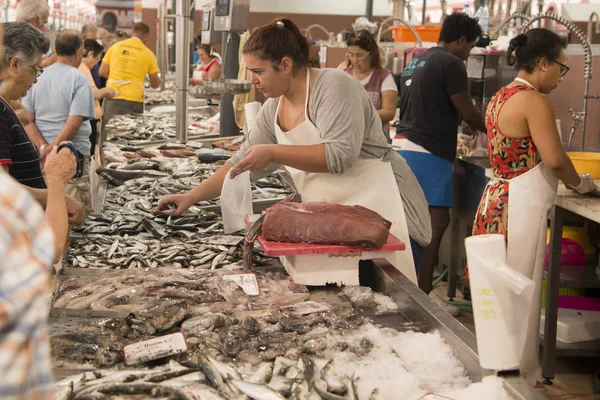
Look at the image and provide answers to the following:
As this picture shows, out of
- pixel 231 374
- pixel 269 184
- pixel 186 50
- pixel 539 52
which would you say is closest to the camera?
pixel 231 374

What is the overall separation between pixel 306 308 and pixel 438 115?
3.48m

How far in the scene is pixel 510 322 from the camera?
1.85m

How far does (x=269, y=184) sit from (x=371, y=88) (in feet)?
7.78

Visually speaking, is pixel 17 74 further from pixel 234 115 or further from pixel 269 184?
pixel 234 115

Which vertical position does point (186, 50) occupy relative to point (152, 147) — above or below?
above

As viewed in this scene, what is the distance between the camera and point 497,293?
1840 millimetres

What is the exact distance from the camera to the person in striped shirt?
1.04m

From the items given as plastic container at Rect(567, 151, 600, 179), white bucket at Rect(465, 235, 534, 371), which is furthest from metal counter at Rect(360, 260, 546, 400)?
plastic container at Rect(567, 151, 600, 179)

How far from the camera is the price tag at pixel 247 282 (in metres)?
2.88

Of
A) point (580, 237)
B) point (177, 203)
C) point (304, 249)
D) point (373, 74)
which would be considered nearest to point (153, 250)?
point (177, 203)

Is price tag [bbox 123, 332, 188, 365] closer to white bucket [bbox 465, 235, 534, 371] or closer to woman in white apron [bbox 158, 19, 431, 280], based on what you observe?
white bucket [bbox 465, 235, 534, 371]

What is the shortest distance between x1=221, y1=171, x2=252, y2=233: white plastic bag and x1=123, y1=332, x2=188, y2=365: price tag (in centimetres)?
163

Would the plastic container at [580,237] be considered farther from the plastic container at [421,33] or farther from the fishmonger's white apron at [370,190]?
the plastic container at [421,33]

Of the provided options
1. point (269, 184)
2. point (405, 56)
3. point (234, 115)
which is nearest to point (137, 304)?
point (269, 184)
